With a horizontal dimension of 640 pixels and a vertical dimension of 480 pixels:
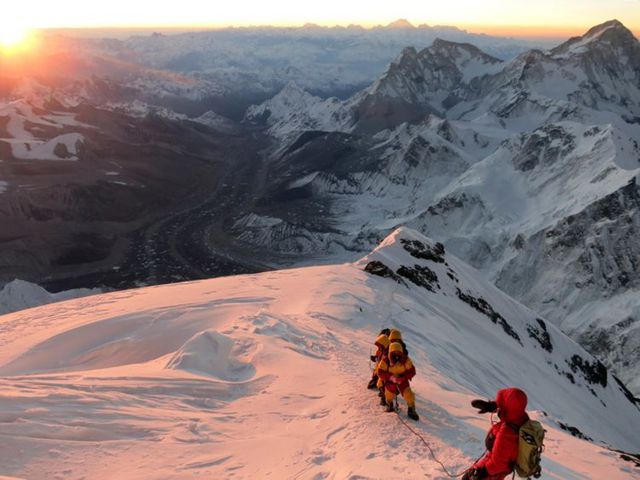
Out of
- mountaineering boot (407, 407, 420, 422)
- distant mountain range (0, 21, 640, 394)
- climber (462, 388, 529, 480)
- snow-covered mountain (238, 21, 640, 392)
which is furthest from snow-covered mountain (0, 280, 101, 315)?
climber (462, 388, 529, 480)

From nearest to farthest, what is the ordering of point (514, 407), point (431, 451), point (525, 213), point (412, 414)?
point (514, 407) < point (431, 451) < point (412, 414) < point (525, 213)

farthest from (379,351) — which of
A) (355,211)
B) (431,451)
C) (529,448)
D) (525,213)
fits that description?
(355,211)

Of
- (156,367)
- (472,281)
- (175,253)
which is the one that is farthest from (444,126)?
(156,367)

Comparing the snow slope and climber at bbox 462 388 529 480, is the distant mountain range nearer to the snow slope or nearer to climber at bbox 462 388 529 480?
the snow slope

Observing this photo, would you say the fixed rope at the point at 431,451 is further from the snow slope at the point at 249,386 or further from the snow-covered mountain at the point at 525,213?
the snow-covered mountain at the point at 525,213

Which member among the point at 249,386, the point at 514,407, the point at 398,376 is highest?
the point at 514,407

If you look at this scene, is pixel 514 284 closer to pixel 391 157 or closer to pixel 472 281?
pixel 472 281

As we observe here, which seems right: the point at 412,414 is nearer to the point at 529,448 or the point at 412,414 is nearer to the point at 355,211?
the point at 529,448
